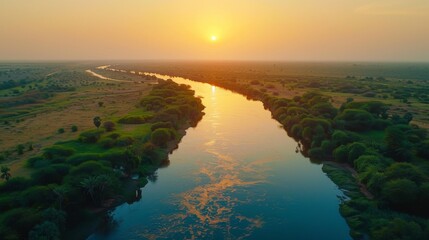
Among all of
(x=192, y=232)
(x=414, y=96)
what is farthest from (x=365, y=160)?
(x=414, y=96)

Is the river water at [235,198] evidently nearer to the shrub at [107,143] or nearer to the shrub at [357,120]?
the shrub at [107,143]

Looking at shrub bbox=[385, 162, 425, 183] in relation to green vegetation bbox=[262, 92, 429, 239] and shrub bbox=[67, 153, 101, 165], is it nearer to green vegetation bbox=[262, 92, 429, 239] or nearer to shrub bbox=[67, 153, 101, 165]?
green vegetation bbox=[262, 92, 429, 239]

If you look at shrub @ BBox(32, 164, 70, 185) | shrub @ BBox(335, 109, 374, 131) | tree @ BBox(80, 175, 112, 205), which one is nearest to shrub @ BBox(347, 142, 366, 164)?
shrub @ BBox(335, 109, 374, 131)

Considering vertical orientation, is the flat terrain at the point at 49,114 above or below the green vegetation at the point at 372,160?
below

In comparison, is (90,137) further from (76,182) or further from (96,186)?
(96,186)

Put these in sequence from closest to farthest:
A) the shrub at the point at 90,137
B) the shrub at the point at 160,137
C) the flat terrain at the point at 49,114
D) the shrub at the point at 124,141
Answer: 1. the shrub at the point at 124,141
2. the shrub at the point at 90,137
3. the flat terrain at the point at 49,114
4. the shrub at the point at 160,137

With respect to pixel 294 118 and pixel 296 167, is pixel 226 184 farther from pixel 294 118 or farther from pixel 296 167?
pixel 294 118

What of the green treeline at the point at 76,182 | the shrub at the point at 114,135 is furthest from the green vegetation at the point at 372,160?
the shrub at the point at 114,135
